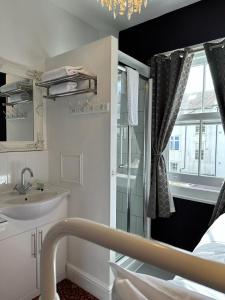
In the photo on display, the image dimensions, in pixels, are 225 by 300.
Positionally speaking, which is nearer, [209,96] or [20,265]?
[20,265]

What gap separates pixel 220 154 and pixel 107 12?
203 centimetres

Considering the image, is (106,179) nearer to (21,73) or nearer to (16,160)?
(16,160)

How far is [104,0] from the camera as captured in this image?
4.59ft

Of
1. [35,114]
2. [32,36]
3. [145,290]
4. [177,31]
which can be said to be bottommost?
[145,290]

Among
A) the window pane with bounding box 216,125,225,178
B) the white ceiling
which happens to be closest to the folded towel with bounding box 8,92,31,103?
the white ceiling

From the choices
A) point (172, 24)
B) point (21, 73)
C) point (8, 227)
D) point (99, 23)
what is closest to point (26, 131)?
point (21, 73)

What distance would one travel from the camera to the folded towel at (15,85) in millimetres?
2004

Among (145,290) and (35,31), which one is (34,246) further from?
(35,31)

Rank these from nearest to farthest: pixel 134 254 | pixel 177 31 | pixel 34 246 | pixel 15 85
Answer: pixel 134 254, pixel 34 246, pixel 15 85, pixel 177 31

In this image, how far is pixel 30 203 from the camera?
1.72 m

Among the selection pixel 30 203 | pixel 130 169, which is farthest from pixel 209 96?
pixel 30 203

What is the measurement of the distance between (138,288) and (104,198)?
1227mm

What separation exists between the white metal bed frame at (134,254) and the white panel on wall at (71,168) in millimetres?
1479

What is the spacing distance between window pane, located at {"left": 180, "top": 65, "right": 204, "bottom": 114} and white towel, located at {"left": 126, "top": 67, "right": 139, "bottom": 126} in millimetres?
665
